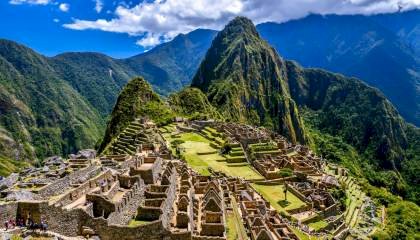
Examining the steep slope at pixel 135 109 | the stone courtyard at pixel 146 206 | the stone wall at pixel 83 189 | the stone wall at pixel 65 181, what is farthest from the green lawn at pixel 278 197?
the steep slope at pixel 135 109

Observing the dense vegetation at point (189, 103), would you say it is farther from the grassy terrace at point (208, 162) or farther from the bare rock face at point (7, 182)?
the bare rock face at point (7, 182)

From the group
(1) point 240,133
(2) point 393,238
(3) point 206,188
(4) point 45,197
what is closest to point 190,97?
(1) point 240,133

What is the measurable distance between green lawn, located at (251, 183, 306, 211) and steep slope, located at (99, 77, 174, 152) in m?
53.3

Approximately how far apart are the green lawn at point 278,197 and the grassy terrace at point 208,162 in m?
3.57

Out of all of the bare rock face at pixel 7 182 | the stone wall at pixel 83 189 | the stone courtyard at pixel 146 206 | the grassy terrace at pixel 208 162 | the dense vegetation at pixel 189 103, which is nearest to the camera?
the stone courtyard at pixel 146 206

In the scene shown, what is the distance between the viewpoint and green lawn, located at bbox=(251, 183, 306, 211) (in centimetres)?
5550

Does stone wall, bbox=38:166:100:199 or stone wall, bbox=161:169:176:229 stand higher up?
stone wall, bbox=38:166:100:199

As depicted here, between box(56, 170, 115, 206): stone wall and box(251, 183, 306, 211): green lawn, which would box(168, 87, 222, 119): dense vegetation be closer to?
box(251, 183, 306, 211): green lawn

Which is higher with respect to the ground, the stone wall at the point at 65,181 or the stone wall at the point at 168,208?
the stone wall at the point at 65,181

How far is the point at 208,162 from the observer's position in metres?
70.3

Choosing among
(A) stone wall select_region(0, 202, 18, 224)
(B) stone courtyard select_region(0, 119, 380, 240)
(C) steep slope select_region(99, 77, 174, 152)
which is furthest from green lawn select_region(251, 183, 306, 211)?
(C) steep slope select_region(99, 77, 174, 152)

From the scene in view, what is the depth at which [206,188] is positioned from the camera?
40.8 metres

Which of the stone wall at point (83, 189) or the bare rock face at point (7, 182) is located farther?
the bare rock face at point (7, 182)

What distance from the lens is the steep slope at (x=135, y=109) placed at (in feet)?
402
